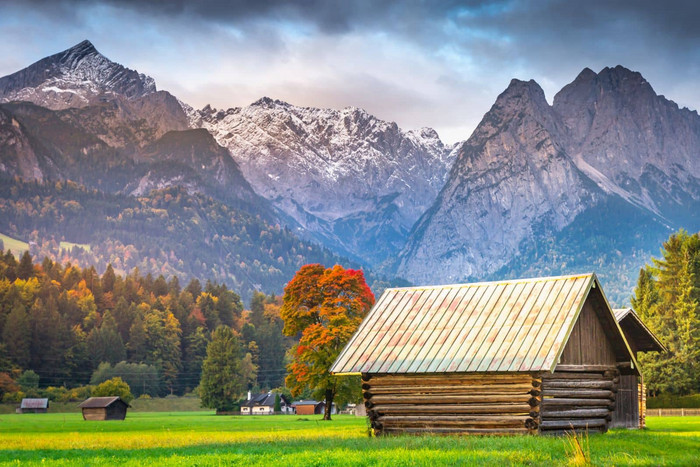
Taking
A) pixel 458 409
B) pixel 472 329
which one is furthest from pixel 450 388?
pixel 472 329

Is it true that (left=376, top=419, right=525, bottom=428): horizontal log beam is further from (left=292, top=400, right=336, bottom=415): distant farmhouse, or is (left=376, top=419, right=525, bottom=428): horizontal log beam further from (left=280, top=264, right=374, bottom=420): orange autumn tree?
(left=292, top=400, right=336, bottom=415): distant farmhouse

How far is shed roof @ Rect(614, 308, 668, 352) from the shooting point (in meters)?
48.9

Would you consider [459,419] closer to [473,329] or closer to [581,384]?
[473,329]

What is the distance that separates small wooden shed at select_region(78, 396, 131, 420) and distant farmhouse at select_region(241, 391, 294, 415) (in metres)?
53.9

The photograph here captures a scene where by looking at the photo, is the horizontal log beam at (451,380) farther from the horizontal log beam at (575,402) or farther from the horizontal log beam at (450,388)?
the horizontal log beam at (575,402)

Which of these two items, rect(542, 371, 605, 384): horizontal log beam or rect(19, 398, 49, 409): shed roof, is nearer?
rect(542, 371, 605, 384): horizontal log beam

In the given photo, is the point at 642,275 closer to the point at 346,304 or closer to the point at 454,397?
the point at 346,304

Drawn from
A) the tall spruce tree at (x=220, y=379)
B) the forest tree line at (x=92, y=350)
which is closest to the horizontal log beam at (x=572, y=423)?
the tall spruce tree at (x=220, y=379)

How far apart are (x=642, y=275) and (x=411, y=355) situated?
205 feet

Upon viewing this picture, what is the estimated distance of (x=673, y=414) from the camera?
8031 centimetres

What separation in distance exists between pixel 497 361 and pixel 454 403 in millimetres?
3476

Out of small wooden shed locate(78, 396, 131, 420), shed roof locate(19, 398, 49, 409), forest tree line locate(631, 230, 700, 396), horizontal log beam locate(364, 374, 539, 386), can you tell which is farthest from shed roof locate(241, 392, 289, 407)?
horizontal log beam locate(364, 374, 539, 386)

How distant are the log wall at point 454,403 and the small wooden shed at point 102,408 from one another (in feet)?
221

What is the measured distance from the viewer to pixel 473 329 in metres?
37.2
